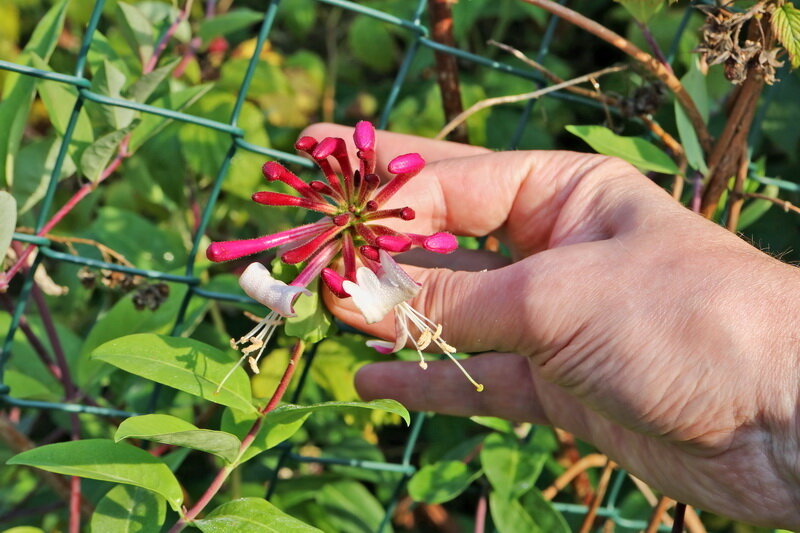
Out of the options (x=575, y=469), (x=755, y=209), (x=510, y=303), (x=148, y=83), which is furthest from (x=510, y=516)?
(x=148, y=83)

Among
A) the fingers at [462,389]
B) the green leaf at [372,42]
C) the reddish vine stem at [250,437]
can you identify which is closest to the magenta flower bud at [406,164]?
the reddish vine stem at [250,437]

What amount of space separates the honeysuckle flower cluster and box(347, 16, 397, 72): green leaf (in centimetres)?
94

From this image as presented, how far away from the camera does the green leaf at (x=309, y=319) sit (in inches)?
37.5

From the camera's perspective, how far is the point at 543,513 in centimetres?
131

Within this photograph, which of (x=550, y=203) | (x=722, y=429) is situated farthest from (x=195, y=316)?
(x=722, y=429)

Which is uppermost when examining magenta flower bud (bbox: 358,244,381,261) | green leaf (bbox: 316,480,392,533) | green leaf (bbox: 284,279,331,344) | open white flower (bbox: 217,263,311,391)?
magenta flower bud (bbox: 358,244,381,261)

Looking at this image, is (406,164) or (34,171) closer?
(406,164)

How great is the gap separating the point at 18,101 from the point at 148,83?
167mm

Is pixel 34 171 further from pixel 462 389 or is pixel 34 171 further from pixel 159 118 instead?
pixel 462 389

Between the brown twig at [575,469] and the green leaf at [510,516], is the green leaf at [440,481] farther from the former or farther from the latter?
the brown twig at [575,469]

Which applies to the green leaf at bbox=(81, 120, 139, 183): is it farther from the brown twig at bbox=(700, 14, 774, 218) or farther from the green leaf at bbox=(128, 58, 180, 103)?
the brown twig at bbox=(700, 14, 774, 218)

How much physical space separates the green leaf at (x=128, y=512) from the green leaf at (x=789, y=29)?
3.06 ft

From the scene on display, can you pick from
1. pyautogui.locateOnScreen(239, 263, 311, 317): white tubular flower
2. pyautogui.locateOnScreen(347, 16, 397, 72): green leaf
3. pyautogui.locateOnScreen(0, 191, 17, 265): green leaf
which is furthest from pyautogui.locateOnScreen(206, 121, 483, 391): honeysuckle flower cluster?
pyautogui.locateOnScreen(347, 16, 397, 72): green leaf

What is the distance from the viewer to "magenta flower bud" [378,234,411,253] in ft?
2.93
